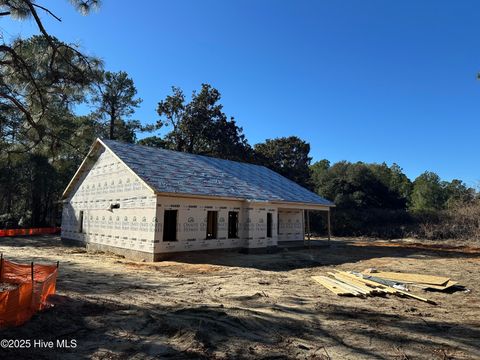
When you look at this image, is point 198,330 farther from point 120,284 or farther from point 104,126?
point 104,126

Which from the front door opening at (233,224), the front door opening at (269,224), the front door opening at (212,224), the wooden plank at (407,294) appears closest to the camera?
the wooden plank at (407,294)

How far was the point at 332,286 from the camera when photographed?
34.5 ft

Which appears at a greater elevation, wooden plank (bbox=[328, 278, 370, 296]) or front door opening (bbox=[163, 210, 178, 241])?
front door opening (bbox=[163, 210, 178, 241])

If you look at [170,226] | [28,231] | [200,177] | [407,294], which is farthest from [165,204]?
[28,231]

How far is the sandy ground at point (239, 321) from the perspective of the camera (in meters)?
5.32

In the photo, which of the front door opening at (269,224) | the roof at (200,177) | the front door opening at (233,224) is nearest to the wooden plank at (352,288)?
the roof at (200,177)

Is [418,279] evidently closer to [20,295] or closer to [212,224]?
[212,224]

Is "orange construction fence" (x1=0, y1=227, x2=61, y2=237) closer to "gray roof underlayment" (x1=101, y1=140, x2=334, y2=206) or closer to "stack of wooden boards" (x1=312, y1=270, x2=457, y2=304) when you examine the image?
"gray roof underlayment" (x1=101, y1=140, x2=334, y2=206)

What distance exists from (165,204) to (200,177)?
3876 mm

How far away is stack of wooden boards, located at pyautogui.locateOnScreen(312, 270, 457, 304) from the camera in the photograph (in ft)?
31.7

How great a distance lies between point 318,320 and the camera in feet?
23.2

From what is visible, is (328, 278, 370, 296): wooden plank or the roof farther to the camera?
the roof

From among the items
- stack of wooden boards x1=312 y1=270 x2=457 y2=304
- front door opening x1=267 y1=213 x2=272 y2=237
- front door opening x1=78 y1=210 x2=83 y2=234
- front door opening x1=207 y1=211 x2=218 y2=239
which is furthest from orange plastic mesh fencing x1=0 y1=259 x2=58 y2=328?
front door opening x1=78 y1=210 x2=83 y2=234

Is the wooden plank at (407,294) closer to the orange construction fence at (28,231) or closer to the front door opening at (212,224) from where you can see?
the front door opening at (212,224)
